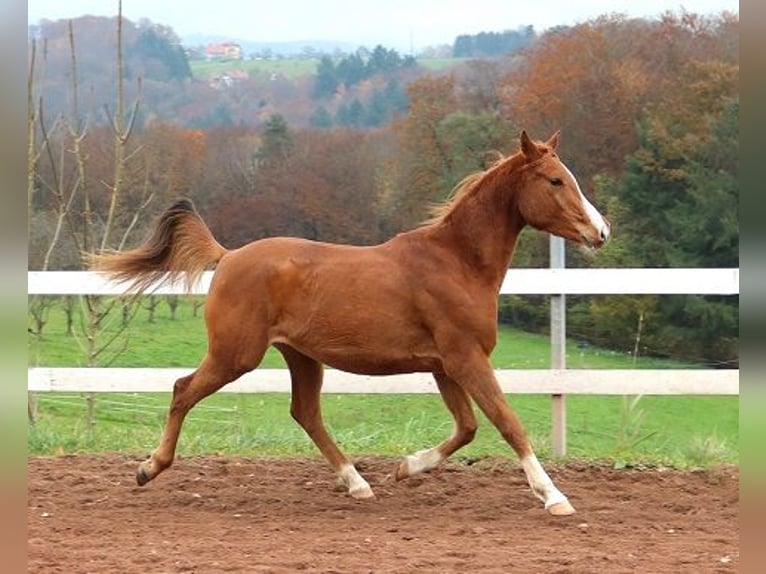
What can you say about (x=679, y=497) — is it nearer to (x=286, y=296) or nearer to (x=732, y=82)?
(x=286, y=296)

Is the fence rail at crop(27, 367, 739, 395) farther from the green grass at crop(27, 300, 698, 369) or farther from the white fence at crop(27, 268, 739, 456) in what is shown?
the green grass at crop(27, 300, 698, 369)

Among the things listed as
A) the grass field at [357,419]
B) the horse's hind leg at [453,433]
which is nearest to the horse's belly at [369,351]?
the horse's hind leg at [453,433]

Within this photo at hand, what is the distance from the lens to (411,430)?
8.36 m

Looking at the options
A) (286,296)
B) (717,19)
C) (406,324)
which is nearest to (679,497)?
(406,324)

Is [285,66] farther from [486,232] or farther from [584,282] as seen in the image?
[486,232]

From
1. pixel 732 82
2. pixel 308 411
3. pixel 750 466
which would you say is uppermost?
pixel 732 82

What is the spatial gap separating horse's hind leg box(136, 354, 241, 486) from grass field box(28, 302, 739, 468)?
135cm

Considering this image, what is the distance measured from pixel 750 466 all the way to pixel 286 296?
15.2ft

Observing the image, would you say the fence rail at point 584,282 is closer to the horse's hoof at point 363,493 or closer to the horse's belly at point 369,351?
the horse's belly at point 369,351

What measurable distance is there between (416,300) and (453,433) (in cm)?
86

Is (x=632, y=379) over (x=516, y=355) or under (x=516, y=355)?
over

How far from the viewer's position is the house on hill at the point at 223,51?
22.3m

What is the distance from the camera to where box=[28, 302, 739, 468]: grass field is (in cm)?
766

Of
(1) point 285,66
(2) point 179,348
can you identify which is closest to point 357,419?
(2) point 179,348
